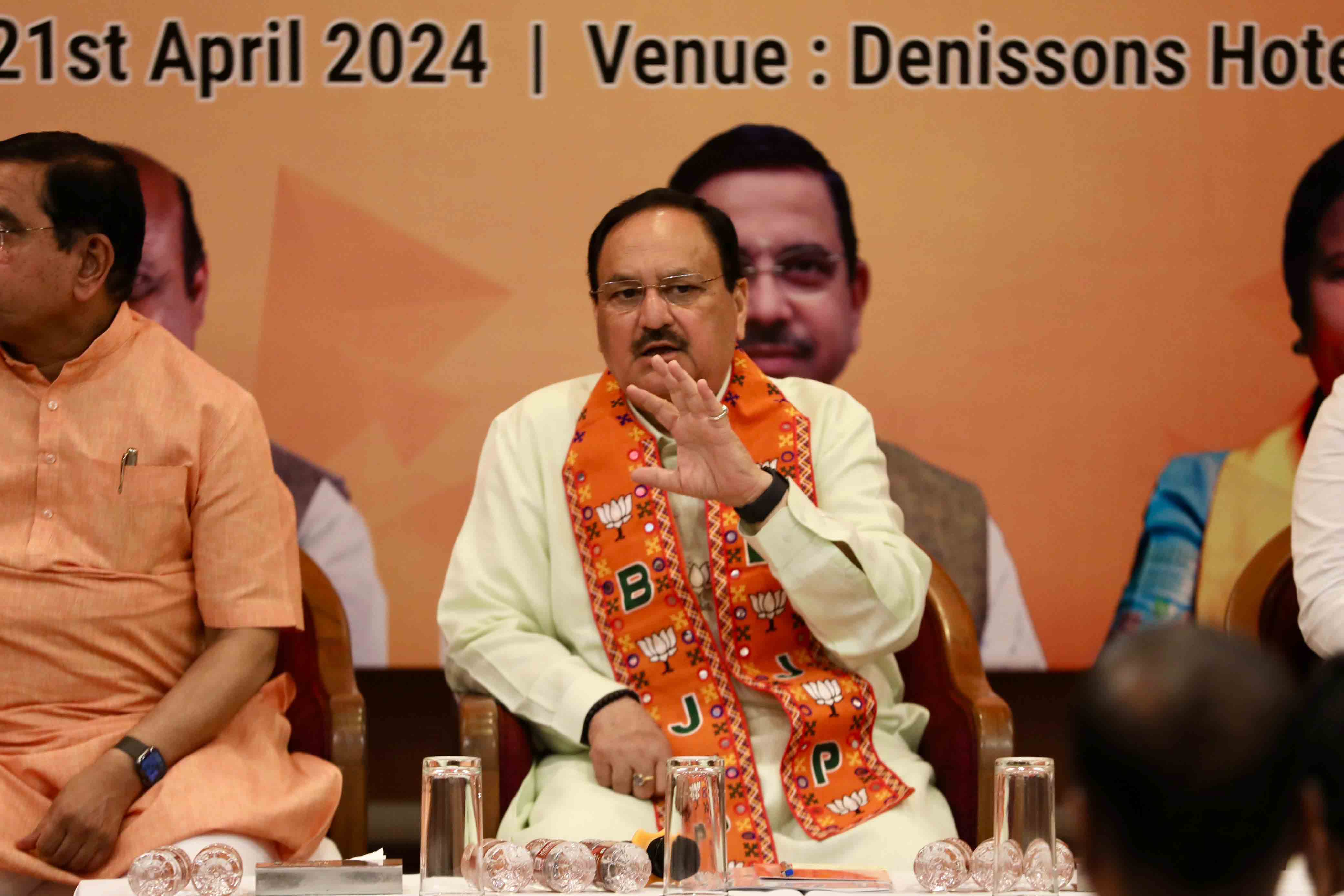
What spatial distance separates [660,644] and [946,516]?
1.08 meters

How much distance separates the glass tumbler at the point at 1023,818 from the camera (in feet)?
6.74

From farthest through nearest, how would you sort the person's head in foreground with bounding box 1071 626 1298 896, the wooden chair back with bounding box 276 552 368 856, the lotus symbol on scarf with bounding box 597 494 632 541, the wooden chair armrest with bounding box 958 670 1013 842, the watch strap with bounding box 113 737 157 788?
1. the lotus symbol on scarf with bounding box 597 494 632 541
2. the wooden chair back with bounding box 276 552 368 856
3. the wooden chair armrest with bounding box 958 670 1013 842
4. the watch strap with bounding box 113 737 157 788
5. the person's head in foreground with bounding box 1071 626 1298 896

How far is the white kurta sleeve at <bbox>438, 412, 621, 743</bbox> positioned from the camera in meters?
3.02

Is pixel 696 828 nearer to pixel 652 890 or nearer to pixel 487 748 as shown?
pixel 652 890

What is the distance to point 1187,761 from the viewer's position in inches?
35.5

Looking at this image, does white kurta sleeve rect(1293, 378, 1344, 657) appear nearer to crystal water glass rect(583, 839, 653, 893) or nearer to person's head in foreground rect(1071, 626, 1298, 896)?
crystal water glass rect(583, 839, 653, 893)

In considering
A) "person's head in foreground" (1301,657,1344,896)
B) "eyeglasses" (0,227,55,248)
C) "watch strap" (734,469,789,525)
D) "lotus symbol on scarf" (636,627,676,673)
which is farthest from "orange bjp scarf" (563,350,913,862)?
"person's head in foreground" (1301,657,1344,896)

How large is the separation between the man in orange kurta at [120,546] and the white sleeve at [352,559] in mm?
800

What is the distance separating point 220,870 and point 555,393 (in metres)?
1.54

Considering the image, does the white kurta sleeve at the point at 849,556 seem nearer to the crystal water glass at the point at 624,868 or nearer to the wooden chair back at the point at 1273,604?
the wooden chair back at the point at 1273,604

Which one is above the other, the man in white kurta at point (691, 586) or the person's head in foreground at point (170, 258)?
the person's head in foreground at point (170, 258)

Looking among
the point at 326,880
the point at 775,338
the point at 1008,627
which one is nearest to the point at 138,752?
the point at 326,880

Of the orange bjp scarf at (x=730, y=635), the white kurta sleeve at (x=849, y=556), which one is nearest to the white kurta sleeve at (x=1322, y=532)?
the white kurta sleeve at (x=849, y=556)

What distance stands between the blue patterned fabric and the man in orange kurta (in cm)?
207
